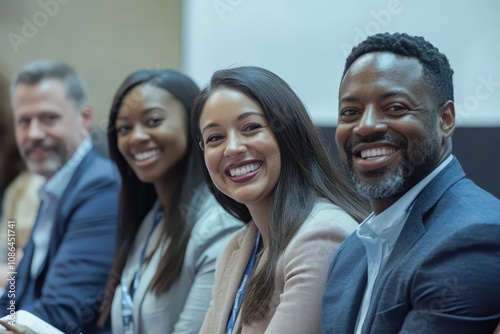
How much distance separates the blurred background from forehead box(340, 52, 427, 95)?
0.53 m

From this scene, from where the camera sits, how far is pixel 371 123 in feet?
4.31

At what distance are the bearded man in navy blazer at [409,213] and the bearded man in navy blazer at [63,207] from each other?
1.20 metres

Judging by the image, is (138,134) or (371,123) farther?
(138,134)

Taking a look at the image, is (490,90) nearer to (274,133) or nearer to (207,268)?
(274,133)

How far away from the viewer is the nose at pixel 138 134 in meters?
2.24

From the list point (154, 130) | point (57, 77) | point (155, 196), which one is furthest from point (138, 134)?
point (57, 77)

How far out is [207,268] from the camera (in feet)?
6.79

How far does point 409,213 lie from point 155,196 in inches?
50.5

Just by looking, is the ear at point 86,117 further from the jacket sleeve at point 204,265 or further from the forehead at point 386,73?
the forehead at point 386,73

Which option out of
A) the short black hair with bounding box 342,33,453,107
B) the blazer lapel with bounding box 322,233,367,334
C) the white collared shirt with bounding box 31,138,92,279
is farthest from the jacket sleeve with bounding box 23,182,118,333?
the short black hair with bounding box 342,33,453,107

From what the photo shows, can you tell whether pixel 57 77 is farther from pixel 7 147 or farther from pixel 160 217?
pixel 160 217

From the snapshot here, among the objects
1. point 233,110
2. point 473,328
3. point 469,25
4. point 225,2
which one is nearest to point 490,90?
point 469,25

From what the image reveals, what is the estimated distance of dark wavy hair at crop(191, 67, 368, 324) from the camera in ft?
5.26
